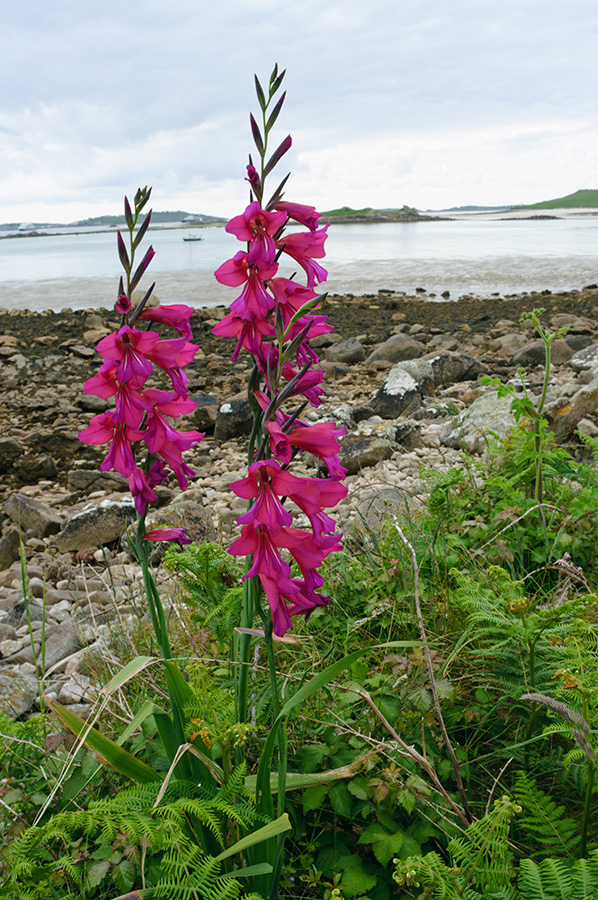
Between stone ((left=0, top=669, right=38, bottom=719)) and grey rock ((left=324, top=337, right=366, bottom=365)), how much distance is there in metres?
9.20

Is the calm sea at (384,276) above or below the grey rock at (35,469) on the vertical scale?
above

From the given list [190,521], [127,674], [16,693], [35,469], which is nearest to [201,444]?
[35,469]

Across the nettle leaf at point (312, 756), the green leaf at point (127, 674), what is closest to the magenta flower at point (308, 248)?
the green leaf at point (127, 674)

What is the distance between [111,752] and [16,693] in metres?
1.78

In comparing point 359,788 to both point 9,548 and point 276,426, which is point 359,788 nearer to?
point 276,426

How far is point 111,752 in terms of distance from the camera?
165cm

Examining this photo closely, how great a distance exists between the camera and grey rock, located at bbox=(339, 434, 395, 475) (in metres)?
5.79

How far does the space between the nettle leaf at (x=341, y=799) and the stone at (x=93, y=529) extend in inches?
146

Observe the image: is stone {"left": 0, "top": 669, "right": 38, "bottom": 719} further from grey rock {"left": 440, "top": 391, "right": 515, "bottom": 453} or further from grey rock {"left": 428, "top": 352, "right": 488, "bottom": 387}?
grey rock {"left": 428, "top": 352, "right": 488, "bottom": 387}

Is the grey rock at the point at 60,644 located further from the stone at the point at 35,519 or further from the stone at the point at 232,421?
the stone at the point at 232,421

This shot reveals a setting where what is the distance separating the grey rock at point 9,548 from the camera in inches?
207

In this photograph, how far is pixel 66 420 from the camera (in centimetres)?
907

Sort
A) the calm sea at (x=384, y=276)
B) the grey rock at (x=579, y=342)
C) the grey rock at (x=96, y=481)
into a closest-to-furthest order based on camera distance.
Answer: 1. the grey rock at (x=96, y=481)
2. the grey rock at (x=579, y=342)
3. the calm sea at (x=384, y=276)

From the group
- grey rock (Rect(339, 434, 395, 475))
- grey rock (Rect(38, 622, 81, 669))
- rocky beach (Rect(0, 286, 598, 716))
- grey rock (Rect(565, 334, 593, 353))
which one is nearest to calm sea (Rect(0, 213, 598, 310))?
rocky beach (Rect(0, 286, 598, 716))
